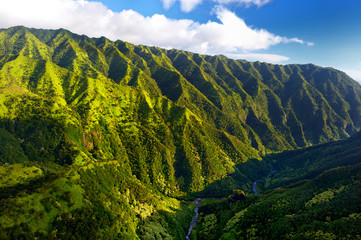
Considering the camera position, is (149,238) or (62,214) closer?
(62,214)

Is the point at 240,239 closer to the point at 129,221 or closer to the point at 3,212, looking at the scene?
the point at 129,221

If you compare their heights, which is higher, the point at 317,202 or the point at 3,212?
the point at 3,212

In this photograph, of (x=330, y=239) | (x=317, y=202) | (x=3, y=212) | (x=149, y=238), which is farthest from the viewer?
(x=317, y=202)

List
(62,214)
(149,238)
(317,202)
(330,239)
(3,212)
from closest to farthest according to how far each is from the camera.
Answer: (3,212), (330,239), (62,214), (149,238), (317,202)

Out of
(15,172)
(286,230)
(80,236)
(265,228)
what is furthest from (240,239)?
(15,172)

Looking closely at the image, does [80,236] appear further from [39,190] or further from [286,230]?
[286,230]

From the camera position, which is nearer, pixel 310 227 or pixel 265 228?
pixel 310 227

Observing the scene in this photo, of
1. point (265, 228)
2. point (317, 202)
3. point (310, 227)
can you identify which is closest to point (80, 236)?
point (265, 228)

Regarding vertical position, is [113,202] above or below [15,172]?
below

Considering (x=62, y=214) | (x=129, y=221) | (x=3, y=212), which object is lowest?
(x=129, y=221)
